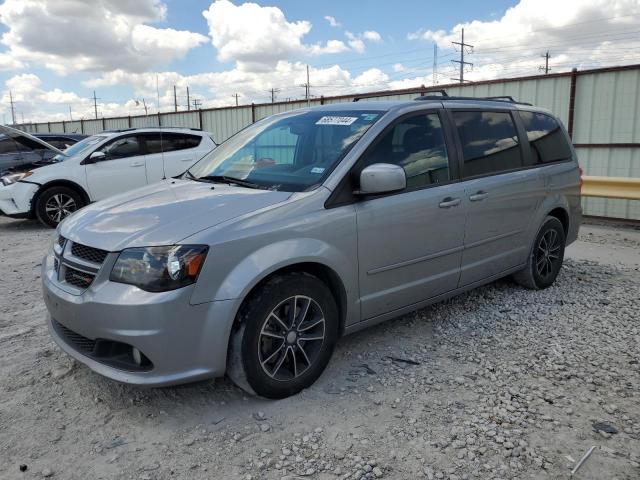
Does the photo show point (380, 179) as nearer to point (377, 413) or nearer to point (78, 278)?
point (377, 413)

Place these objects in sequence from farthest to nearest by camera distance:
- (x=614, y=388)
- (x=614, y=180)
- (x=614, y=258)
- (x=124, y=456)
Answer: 1. (x=614, y=180)
2. (x=614, y=258)
3. (x=614, y=388)
4. (x=124, y=456)

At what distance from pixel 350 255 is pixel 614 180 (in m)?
7.18

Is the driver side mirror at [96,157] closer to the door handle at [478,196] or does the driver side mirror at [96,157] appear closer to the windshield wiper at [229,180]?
the windshield wiper at [229,180]

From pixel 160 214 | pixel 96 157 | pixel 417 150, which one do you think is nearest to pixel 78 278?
pixel 160 214

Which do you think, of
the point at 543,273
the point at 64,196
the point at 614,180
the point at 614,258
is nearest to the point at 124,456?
the point at 543,273

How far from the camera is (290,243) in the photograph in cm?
302

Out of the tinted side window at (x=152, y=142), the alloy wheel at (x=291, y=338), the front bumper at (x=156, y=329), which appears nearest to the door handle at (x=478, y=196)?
the alloy wheel at (x=291, y=338)

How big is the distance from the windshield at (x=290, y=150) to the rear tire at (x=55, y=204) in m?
5.71

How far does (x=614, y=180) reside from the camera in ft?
28.6

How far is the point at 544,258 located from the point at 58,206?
7.63 meters

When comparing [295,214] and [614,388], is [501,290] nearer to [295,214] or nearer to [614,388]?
[614,388]

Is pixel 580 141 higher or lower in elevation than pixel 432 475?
higher

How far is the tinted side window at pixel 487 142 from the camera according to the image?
13.8 feet

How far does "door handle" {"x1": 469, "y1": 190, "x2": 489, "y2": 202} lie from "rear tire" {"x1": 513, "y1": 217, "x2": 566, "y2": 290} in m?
1.10
